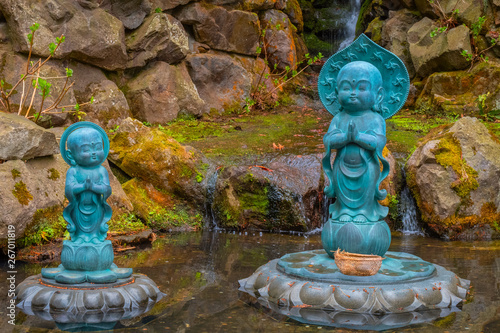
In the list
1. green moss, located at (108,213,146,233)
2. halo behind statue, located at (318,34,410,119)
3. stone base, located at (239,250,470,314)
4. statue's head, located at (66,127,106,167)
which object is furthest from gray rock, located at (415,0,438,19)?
statue's head, located at (66,127,106,167)

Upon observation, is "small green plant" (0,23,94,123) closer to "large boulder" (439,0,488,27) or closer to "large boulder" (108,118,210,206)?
"large boulder" (108,118,210,206)

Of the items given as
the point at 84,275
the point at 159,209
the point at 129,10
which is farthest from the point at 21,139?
the point at 129,10

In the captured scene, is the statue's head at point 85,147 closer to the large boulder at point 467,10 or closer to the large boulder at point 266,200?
the large boulder at point 266,200

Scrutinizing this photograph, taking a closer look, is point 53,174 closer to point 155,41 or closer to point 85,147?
point 85,147

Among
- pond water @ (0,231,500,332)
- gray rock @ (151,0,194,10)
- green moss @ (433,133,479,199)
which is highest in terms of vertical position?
gray rock @ (151,0,194,10)

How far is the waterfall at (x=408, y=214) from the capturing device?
10273 mm

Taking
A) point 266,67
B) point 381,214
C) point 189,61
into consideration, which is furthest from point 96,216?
point 266,67

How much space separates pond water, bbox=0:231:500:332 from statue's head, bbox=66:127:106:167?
1547mm

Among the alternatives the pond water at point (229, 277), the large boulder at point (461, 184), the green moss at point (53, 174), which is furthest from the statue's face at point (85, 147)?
the large boulder at point (461, 184)

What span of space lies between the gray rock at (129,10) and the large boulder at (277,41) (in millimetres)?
3941

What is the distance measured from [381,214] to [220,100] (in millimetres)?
9685

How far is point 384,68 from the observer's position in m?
6.41

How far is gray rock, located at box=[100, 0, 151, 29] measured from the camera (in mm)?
13375

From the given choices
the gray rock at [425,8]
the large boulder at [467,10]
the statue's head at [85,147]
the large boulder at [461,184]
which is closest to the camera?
the statue's head at [85,147]
